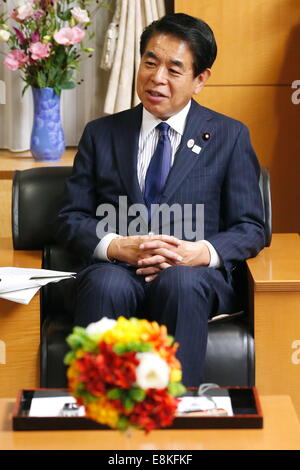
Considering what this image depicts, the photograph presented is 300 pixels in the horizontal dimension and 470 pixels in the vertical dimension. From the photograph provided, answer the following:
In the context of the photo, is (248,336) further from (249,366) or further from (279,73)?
(279,73)

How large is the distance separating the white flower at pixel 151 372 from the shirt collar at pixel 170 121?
1499 mm

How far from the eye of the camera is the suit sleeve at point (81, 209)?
113 inches

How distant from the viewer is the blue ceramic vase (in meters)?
3.96

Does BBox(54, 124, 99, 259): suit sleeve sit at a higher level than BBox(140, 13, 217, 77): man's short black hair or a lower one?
lower

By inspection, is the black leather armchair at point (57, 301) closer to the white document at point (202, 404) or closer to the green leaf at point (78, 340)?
the white document at point (202, 404)

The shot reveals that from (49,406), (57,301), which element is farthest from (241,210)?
(49,406)

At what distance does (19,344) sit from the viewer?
106 inches

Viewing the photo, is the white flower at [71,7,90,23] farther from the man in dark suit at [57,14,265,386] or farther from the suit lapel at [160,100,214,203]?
the suit lapel at [160,100,214,203]

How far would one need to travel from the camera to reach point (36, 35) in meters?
3.82

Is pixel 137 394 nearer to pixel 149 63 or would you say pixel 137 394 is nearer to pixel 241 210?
pixel 241 210

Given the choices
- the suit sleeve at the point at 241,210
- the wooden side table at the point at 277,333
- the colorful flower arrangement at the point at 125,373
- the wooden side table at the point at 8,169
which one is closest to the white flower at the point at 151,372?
the colorful flower arrangement at the point at 125,373

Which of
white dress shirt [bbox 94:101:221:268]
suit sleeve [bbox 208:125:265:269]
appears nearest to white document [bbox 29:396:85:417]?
suit sleeve [bbox 208:125:265:269]

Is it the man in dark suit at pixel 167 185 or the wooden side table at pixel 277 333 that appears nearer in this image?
the wooden side table at pixel 277 333

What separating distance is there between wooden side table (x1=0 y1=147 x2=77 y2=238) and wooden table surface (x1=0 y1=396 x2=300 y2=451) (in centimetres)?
194
